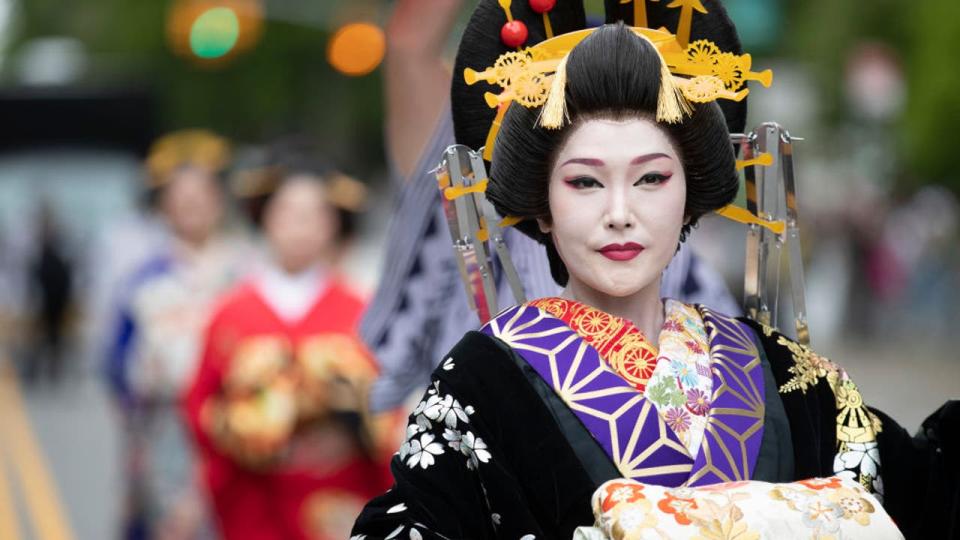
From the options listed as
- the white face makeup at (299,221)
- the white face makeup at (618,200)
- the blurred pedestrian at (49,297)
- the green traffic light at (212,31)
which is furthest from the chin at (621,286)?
the blurred pedestrian at (49,297)

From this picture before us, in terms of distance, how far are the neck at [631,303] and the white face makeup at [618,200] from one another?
7cm

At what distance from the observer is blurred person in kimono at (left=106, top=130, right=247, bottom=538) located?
26.8 feet

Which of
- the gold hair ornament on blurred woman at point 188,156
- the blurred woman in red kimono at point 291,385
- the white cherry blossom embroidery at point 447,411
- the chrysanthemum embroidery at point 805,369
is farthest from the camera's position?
the gold hair ornament on blurred woman at point 188,156

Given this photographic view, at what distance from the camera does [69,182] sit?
75.9ft

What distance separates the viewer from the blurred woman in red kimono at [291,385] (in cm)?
634

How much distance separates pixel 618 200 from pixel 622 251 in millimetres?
96

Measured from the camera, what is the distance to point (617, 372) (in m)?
3.15

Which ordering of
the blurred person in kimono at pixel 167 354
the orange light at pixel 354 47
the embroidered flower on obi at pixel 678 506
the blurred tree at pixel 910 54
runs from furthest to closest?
the blurred tree at pixel 910 54, the orange light at pixel 354 47, the blurred person in kimono at pixel 167 354, the embroidered flower on obi at pixel 678 506

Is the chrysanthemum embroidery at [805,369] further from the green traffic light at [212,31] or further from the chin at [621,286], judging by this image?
the green traffic light at [212,31]

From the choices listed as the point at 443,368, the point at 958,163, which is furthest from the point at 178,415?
the point at 958,163

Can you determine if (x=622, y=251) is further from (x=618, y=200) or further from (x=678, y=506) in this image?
(x=678, y=506)

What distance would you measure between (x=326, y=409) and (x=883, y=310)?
59.5 feet

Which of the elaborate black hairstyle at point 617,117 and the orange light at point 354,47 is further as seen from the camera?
the orange light at point 354,47

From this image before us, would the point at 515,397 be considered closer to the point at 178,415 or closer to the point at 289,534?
the point at 289,534
